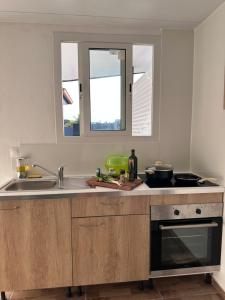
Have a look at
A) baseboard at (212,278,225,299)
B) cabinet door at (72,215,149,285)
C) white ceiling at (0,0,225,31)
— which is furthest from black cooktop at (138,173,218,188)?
white ceiling at (0,0,225,31)

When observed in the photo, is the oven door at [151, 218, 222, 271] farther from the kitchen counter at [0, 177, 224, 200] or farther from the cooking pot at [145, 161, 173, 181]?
the cooking pot at [145, 161, 173, 181]

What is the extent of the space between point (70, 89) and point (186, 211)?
1.53 m

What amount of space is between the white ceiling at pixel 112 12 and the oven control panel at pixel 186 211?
1.57 m

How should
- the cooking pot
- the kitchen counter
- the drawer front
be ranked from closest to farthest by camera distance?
1. the kitchen counter
2. the drawer front
3. the cooking pot

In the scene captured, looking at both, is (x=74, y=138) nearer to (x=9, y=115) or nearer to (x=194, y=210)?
(x=9, y=115)

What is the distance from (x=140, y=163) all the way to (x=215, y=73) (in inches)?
41.8

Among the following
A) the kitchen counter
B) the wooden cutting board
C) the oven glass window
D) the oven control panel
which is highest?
the wooden cutting board

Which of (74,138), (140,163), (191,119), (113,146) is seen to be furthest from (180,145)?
(74,138)

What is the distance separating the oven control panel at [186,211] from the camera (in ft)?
5.75

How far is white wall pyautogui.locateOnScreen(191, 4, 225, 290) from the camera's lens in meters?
1.81

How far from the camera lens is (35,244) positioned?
5.56 ft

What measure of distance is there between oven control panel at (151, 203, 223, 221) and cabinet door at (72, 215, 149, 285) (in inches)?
3.7

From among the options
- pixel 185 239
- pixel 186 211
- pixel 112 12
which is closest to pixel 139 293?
pixel 185 239

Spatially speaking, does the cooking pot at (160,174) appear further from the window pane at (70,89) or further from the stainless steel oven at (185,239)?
the window pane at (70,89)
